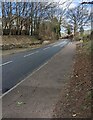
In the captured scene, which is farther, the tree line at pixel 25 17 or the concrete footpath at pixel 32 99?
the tree line at pixel 25 17

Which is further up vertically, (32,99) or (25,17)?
(25,17)

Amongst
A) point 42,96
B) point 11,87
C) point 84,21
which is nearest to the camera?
point 42,96

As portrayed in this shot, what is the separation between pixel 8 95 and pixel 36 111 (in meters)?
2.12

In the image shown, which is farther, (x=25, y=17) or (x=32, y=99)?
(x=25, y=17)

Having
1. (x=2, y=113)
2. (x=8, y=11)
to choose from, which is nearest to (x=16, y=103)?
(x=2, y=113)

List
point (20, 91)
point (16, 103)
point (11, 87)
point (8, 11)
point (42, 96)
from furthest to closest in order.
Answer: point (8, 11), point (11, 87), point (20, 91), point (42, 96), point (16, 103)

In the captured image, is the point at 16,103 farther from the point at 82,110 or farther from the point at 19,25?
the point at 19,25

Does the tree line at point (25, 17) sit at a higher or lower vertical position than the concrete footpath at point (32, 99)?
higher

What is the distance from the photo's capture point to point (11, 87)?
1076cm

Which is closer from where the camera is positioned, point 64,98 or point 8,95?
point 64,98

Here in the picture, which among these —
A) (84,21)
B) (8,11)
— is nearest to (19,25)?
(8,11)

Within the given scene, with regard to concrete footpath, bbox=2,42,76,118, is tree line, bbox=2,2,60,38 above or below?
above

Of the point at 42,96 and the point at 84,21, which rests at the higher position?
the point at 84,21

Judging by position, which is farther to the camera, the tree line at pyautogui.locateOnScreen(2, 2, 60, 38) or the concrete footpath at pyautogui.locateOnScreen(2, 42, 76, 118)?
the tree line at pyautogui.locateOnScreen(2, 2, 60, 38)
